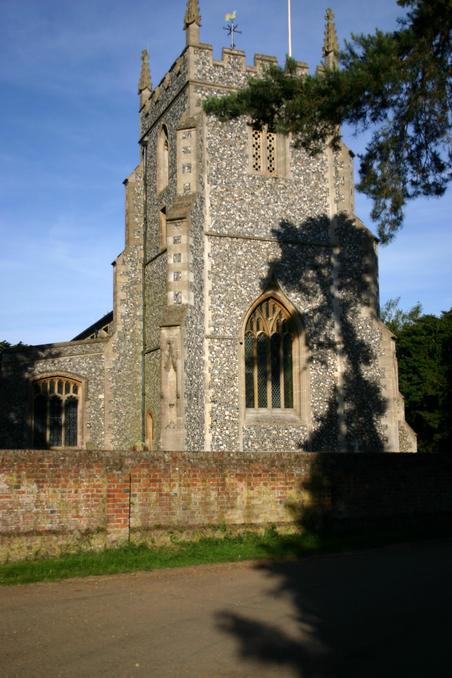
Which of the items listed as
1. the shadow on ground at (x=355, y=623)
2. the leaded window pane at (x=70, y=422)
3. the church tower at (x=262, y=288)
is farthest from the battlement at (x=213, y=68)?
the shadow on ground at (x=355, y=623)

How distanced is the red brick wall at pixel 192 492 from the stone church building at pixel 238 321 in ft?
16.9

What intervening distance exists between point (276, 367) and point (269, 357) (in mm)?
355

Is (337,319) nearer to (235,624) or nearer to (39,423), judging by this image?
→ (39,423)

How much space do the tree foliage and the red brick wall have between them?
449cm

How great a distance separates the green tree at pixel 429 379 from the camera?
96.9ft

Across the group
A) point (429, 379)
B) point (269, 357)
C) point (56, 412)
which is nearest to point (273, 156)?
point (269, 357)

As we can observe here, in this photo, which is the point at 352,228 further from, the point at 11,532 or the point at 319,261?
the point at 11,532

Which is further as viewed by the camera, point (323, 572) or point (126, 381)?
point (126, 381)

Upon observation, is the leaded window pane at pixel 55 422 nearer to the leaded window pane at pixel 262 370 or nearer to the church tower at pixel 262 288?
the church tower at pixel 262 288

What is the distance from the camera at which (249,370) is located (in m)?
19.5

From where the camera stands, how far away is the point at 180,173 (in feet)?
64.7

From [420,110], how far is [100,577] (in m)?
8.25

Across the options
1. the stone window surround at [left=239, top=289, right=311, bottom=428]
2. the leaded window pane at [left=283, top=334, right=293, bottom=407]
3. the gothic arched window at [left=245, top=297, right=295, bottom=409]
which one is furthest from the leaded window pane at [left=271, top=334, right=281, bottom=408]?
the stone window surround at [left=239, top=289, right=311, bottom=428]

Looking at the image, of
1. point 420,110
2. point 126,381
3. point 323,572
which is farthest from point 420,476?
point 126,381
